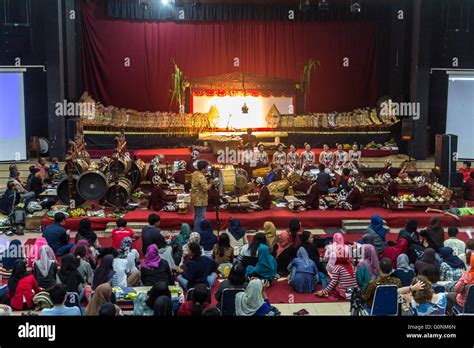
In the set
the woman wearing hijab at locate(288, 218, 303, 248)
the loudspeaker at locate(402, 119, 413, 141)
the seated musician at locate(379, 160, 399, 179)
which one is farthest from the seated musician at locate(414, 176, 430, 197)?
the loudspeaker at locate(402, 119, 413, 141)

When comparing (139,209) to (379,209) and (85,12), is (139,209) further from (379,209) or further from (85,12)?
(85,12)

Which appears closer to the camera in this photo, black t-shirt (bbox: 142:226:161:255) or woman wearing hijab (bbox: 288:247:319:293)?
woman wearing hijab (bbox: 288:247:319:293)

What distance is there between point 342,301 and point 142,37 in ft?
52.8

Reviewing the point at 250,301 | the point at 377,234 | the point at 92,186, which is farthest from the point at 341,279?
the point at 92,186

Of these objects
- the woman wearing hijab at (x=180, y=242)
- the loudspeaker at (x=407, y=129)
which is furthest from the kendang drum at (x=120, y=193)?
the loudspeaker at (x=407, y=129)

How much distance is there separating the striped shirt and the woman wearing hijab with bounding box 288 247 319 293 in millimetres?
339

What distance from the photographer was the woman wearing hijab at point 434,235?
1183 centimetres

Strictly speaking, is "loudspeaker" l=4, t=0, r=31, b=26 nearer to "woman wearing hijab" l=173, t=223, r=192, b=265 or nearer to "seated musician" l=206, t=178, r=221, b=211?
"seated musician" l=206, t=178, r=221, b=211

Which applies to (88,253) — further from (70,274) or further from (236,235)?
(236,235)

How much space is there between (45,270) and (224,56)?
1599cm

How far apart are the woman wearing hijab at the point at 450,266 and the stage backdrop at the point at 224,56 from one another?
15088mm

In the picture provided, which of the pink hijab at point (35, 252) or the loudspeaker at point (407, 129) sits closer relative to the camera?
the pink hijab at point (35, 252)

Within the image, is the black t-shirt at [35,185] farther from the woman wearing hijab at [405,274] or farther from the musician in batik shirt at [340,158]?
the woman wearing hijab at [405,274]

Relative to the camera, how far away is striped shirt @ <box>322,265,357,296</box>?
10.6 m
